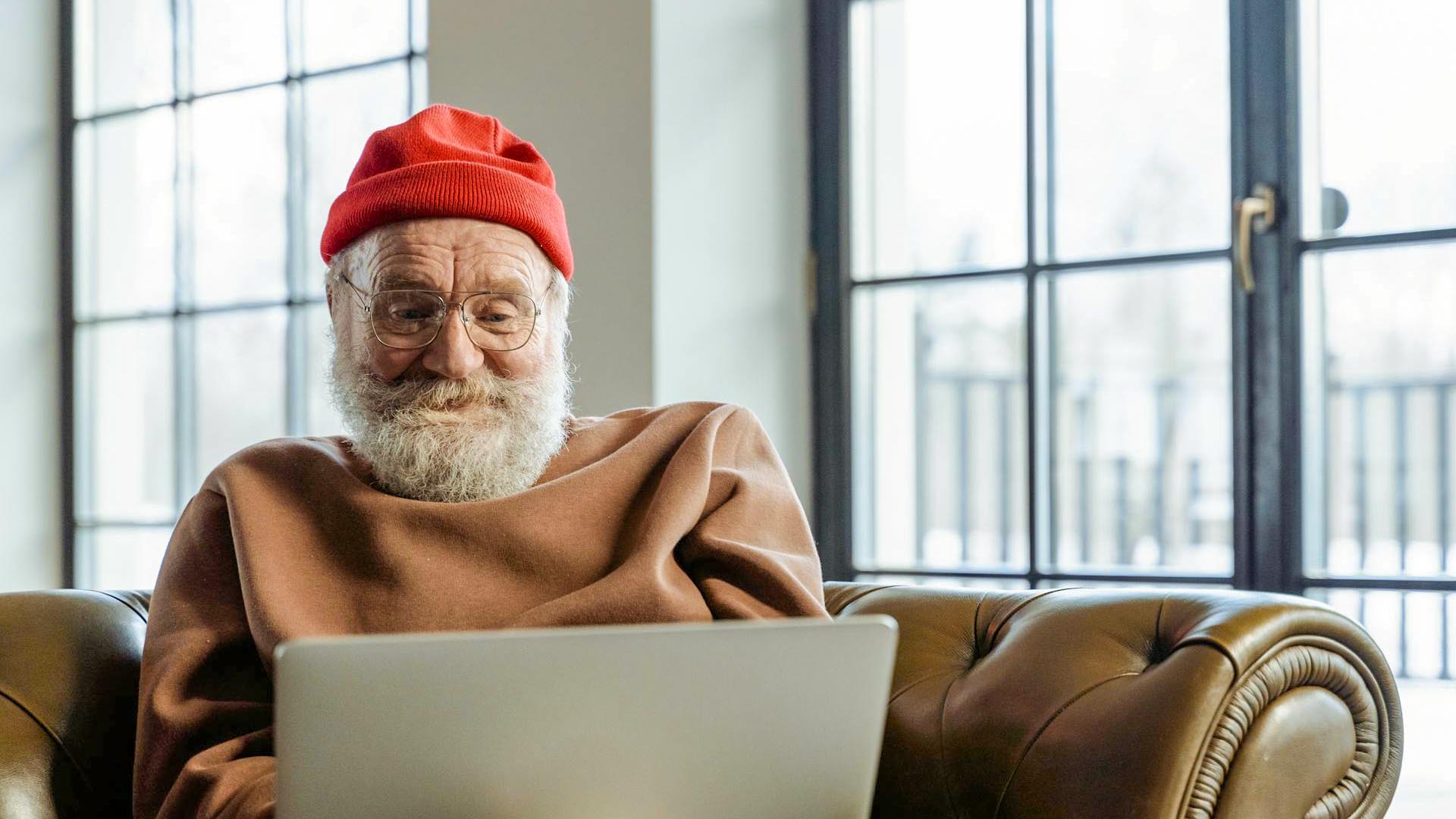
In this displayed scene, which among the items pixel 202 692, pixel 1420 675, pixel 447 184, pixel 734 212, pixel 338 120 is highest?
pixel 338 120

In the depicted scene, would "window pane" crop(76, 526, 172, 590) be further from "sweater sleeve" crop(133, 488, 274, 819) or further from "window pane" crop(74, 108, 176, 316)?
"sweater sleeve" crop(133, 488, 274, 819)

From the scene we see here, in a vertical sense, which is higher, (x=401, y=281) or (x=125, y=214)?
(x=125, y=214)

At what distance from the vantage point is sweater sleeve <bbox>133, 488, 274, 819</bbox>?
1341mm

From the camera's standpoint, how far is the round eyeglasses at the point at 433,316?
1617 millimetres

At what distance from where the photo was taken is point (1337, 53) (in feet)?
7.15

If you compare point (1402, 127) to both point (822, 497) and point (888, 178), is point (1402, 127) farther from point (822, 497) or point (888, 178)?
point (822, 497)

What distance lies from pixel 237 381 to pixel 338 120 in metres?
0.73

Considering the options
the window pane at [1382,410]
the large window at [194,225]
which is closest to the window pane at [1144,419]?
the window pane at [1382,410]

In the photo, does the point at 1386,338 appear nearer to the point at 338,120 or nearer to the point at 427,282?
the point at 427,282

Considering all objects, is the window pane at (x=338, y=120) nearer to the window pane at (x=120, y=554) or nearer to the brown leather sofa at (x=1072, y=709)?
the window pane at (x=120, y=554)

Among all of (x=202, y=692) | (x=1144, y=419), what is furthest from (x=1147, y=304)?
(x=202, y=692)

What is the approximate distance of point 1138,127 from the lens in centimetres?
Answer: 237

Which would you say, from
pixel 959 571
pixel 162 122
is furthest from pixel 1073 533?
pixel 162 122

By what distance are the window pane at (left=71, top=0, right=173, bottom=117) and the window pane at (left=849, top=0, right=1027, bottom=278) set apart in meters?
2.07
